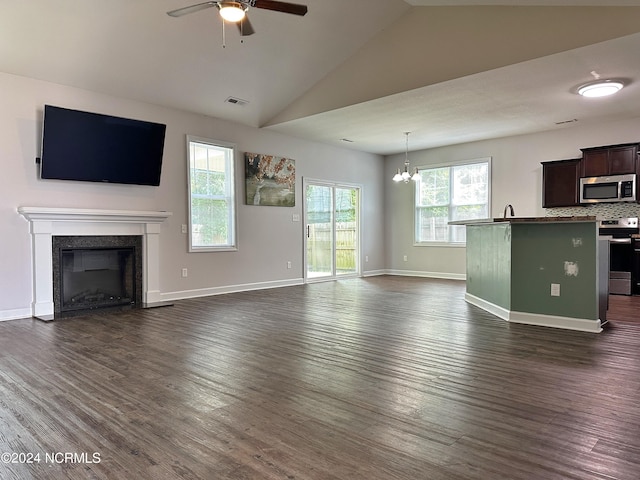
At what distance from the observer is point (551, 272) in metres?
4.27

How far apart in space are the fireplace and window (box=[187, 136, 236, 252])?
0.94m

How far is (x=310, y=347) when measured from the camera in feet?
11.7

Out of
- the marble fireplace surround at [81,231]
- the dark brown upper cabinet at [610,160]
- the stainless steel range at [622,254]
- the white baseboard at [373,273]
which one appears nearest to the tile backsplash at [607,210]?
the stainless steel range at [622,254]

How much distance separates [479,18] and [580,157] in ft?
12.1

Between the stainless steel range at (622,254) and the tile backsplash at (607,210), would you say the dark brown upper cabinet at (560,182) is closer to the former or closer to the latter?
the tile backsplash at (607,210)

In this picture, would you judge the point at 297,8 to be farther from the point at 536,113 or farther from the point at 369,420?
the point at 536,113

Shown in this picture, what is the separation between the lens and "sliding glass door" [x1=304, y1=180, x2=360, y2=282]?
27.6 ft

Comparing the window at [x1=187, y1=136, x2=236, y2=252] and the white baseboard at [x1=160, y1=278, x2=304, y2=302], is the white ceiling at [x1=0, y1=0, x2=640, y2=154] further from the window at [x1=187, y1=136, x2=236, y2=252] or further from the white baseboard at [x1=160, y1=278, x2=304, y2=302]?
the white baseboard at [x1=160, y1=278, x2=304, y2=302]

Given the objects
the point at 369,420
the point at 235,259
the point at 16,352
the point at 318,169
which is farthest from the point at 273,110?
the point at 369,420

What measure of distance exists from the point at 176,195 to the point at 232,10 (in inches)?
146

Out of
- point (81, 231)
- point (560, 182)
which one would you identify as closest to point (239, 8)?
point (81, 231)

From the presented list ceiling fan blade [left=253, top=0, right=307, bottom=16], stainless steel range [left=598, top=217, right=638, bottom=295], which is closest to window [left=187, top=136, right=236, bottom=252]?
ceiling fan blade [left=253, top=0, right=307, bottom=16]

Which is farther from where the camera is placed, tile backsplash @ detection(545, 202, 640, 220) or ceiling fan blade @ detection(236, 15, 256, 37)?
tile backsplash @ detection(545, 202, 640, 220)

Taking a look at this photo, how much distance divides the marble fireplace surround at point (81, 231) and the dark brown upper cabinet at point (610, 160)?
21.9 ft
